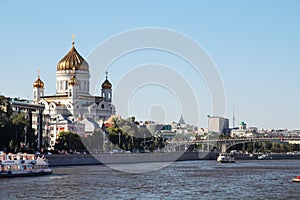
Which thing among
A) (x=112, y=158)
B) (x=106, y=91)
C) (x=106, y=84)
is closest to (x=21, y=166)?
(x=112, y=158)

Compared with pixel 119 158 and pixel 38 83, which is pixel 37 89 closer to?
pixel 38 83

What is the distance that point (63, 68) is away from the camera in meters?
105

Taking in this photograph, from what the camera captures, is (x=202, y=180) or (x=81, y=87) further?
(x=81, y=87)

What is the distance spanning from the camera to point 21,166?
52.9 m

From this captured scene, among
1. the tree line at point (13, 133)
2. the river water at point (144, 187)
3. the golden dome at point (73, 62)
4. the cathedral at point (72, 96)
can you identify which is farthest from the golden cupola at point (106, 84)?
the river water at point (144, 187)

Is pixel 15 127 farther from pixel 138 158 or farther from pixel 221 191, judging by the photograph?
pixel 221 191

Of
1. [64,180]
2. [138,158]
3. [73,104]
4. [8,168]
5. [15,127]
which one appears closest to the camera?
[64,180]

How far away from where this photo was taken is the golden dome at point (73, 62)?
105 meters

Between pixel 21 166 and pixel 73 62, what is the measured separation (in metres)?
52.6

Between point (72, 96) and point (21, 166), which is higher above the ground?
point (72, 96)

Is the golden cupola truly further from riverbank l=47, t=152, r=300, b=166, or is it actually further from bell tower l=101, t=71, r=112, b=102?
riverbank l=47, t=152, r=300, b=166

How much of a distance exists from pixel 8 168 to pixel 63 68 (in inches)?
2157

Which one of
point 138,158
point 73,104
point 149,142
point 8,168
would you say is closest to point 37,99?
point 73,104

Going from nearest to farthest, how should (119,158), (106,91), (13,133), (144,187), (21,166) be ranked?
(144,187) → (21,166) → (13,133) → (119,158) → (106,91)
